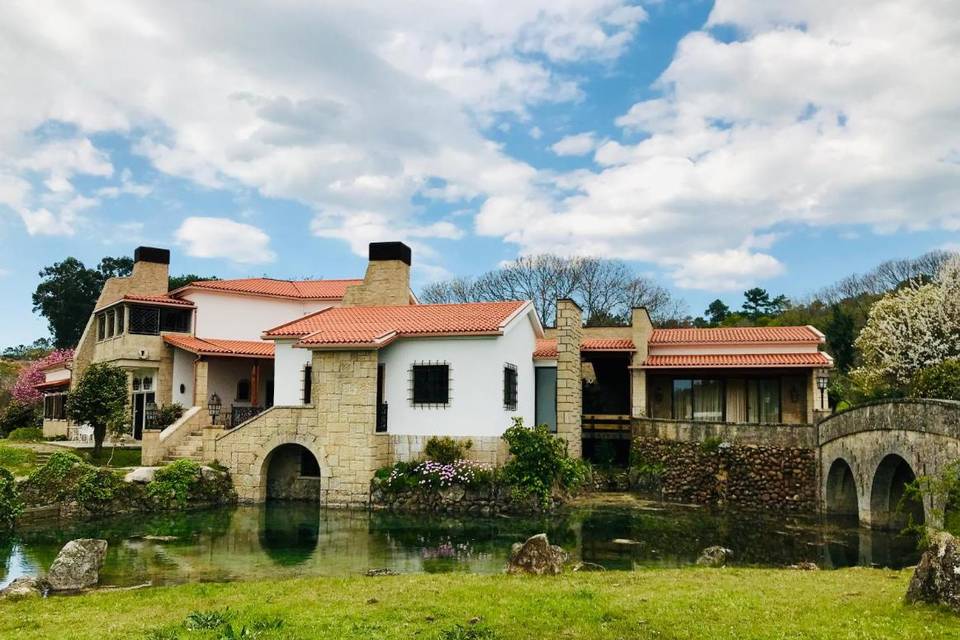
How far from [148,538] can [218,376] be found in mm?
15428

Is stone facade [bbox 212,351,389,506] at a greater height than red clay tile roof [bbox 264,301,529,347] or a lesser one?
lesser

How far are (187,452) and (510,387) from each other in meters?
11.2

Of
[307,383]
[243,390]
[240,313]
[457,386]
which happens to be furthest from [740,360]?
[240,313]

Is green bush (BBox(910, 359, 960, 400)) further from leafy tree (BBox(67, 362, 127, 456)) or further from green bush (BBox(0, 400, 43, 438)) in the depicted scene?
green bush (BBox(0, 400, 43, 438))

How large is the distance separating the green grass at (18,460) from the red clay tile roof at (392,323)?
26.7 feet

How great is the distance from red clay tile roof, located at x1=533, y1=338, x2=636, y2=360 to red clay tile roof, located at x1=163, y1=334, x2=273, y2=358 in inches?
456

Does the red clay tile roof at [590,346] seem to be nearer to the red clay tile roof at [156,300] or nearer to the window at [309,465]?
the window at [309,465]

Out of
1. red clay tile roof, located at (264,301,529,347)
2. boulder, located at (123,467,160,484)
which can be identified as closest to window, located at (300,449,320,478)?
red clay tile roof, located at (264,301,529,347)

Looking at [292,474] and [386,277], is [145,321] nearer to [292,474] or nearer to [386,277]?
[386,277]

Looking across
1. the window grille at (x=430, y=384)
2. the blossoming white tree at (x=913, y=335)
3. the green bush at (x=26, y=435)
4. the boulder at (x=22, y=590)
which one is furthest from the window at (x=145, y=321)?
the blossoming white tree at (x=913, y=335)

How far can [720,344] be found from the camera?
101 ft

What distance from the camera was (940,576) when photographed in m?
8.63

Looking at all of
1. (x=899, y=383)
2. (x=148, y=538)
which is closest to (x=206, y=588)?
(x=148, y=538)

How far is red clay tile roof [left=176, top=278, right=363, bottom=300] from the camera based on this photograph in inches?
1388
